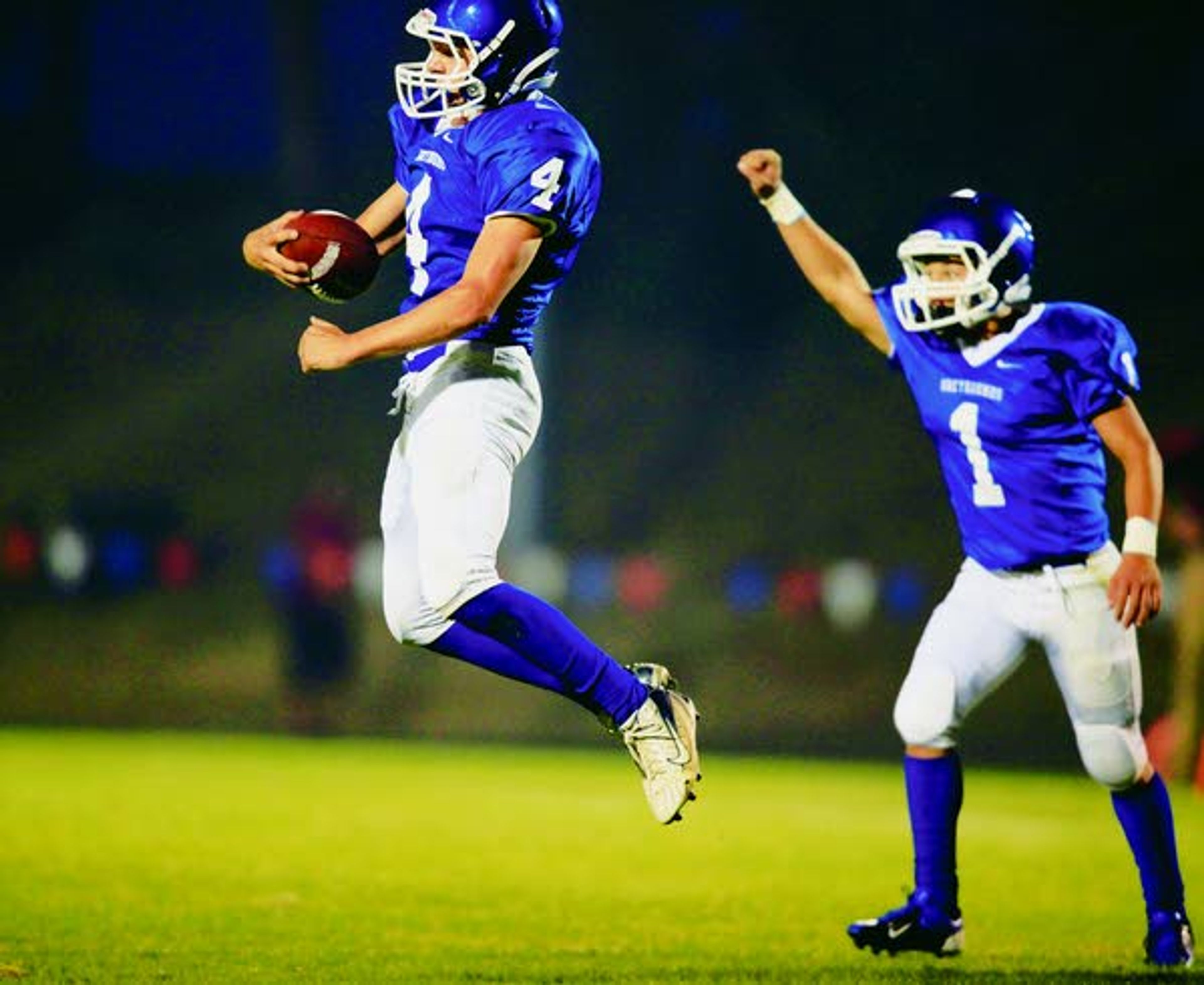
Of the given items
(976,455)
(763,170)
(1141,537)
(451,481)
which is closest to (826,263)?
(763,170)

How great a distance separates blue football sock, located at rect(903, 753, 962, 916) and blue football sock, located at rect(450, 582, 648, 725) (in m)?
0.83

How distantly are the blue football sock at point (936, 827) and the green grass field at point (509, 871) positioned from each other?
18 centimetres

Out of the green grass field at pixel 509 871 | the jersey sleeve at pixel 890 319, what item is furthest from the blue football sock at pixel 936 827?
the jersey sleeve at pixel 890 319

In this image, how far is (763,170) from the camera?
543cm

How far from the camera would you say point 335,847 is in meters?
7.25

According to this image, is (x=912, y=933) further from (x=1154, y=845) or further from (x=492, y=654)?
(x=492, y=654)

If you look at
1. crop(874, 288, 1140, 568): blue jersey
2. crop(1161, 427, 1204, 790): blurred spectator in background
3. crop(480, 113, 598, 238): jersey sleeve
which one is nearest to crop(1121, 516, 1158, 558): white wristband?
crop(874, 288, 1140, 568): blue jersey

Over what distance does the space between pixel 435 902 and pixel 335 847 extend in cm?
127

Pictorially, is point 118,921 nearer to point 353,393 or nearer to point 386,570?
point 386,570

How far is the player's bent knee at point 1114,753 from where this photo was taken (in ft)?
16.8

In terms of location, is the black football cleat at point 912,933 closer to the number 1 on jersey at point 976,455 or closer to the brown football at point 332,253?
the number 1 on jersey at point 976,455

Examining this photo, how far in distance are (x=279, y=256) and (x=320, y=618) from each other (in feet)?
30.6

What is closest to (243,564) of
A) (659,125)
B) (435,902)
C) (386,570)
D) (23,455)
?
(23,455)

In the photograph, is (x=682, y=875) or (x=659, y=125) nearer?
(x=682, y=875)
